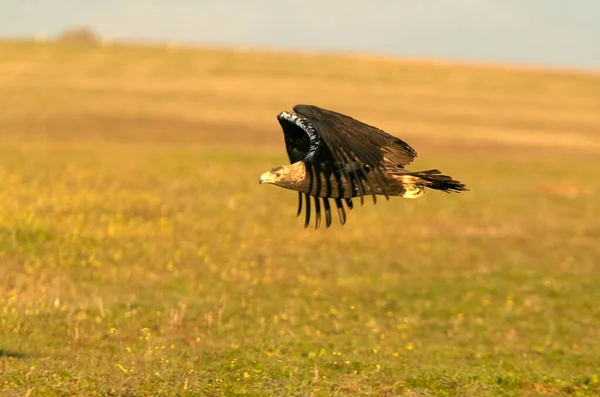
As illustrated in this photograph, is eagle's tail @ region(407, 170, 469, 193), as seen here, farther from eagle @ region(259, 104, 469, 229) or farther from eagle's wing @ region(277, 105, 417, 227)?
eagle's wing @ region(277, 105, 417, 227)

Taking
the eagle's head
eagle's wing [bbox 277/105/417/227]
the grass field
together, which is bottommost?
the grass field

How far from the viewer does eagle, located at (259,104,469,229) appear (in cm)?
1123

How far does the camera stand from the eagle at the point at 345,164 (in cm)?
1123

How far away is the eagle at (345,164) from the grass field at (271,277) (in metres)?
2.16

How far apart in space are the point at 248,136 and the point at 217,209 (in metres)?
26.0

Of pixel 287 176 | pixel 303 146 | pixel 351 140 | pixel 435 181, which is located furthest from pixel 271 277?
pixel 351 140

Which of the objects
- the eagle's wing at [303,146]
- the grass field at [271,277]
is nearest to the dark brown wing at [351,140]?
the eagle's wing at [303,146]

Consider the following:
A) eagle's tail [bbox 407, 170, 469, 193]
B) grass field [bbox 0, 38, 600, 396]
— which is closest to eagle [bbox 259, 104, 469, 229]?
eagle's tail [bbox 407, 170, 469, 193]

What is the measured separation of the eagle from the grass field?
7.08 feet

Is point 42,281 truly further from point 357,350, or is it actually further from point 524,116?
point 524,116

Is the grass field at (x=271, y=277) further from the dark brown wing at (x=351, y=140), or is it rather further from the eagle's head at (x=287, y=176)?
the dark brown wing at (x=351, y=140)

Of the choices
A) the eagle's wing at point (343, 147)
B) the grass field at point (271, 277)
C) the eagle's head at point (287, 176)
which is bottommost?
the grass field at point (271, 277)

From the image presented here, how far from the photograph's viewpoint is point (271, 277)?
757 inches

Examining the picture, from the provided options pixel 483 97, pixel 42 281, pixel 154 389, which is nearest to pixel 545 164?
pixel 42 281
